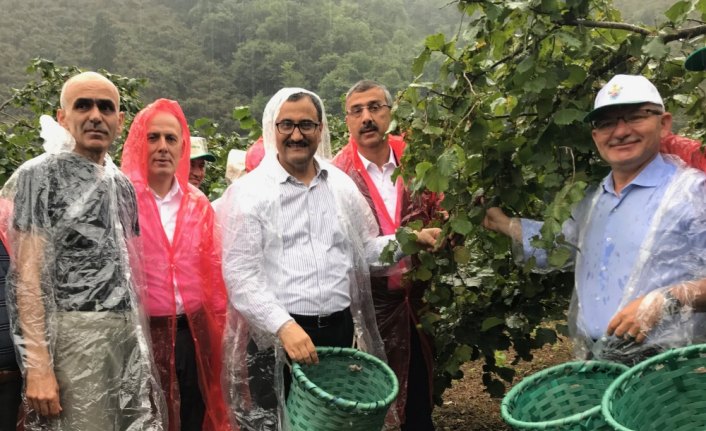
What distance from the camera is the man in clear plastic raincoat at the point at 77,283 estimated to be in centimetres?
199

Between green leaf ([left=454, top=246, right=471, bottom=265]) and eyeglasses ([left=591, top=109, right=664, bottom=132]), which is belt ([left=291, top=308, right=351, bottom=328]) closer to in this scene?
green leaf ([left=454, top=246, right=471, bottom=265])

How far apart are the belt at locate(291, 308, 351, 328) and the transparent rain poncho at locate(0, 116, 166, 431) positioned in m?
0.53

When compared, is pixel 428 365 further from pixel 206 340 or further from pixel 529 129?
pixel 529 129

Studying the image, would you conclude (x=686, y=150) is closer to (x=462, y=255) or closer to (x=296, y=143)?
(x=462, y=255)

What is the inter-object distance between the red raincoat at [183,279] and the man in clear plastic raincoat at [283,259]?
272 mm

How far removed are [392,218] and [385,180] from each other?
22cm

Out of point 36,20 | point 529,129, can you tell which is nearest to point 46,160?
point 529,129

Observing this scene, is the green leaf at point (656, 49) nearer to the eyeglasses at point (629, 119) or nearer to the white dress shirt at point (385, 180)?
the eyeglasses at point (629, 119)

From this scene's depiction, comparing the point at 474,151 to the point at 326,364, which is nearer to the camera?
the point at 326,364

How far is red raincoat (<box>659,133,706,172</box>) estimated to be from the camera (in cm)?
190

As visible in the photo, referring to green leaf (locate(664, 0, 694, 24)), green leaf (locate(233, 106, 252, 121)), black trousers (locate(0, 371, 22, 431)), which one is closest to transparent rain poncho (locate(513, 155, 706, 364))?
green leaf (locate(664, 0, 694, 24))

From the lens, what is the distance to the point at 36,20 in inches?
1328

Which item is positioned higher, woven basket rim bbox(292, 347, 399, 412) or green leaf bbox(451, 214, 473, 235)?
green leaf bbox(451, 214, 473, 235)

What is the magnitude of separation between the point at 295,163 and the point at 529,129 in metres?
0.85
